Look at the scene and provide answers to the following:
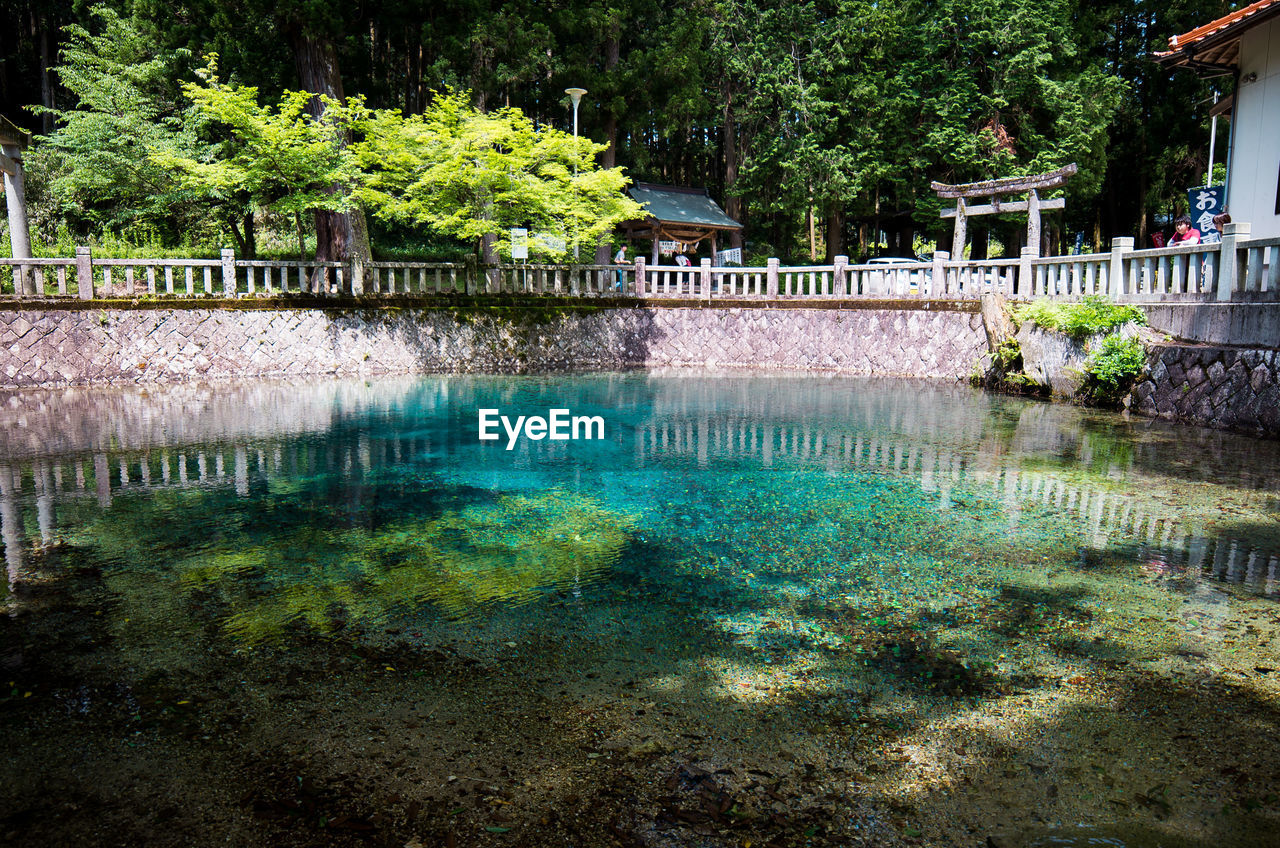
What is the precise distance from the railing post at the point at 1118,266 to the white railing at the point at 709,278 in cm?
2

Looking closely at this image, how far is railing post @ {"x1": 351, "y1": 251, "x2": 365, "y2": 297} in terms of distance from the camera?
1795cm

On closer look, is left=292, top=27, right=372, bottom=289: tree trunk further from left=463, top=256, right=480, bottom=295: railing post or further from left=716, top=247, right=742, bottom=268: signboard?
left=716, top=247, right=742, bottom=268: signboard

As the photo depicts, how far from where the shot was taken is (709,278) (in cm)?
1995

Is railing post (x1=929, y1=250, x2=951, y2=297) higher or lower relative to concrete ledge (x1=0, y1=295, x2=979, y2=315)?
higher

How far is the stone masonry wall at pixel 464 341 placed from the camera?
1541 cm

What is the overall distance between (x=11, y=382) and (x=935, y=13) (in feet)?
88.1

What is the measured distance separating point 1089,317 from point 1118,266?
3.64 feet

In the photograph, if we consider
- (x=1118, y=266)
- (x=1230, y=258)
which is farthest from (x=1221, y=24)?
(x=1230, y=258)

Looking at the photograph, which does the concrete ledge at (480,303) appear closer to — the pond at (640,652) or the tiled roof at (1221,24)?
the tiled roof at (1221,24)

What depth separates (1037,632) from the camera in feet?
14.7

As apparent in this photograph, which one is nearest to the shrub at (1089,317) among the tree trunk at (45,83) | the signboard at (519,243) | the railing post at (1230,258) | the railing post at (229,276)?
the railing post at (1230,258)

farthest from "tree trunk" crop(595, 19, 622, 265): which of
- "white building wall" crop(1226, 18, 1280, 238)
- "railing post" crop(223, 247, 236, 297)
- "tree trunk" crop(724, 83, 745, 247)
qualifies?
"white building wall" crop(1226, 18, 1280, 238)

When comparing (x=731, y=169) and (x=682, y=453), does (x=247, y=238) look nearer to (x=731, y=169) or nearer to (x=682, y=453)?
(x=731, y=169)

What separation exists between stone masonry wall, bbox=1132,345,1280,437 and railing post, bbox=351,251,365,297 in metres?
14.4
